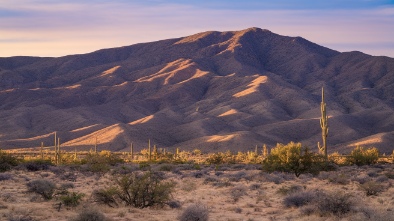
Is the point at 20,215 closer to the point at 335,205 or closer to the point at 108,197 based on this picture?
the point at 108,197

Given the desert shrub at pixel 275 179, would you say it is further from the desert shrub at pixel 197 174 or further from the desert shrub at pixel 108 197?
the desert shrub at pixel 108 197

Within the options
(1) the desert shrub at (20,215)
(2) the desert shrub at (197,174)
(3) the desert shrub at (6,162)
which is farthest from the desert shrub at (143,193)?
(3) the desert shrub at (6,162)

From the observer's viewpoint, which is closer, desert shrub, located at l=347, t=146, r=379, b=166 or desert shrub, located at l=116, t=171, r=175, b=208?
desert shrub, located at l=116, t=171, r=175, b=208

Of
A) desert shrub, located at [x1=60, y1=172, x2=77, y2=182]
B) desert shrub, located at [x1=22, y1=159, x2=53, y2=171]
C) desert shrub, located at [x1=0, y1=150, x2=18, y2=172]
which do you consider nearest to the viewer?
desert shrub, located at [x1=60, y1=172, x2=77, y2=182]

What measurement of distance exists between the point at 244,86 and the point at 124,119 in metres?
27.4

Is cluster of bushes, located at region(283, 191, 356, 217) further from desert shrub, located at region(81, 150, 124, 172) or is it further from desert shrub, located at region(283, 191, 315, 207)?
desert shrub, located at region(81, 150, 124, 172)

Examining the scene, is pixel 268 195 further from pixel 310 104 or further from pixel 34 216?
pixel 310 104

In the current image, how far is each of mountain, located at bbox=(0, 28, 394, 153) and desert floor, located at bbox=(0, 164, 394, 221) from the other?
4688 centimetres

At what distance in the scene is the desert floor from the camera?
57.3 ft

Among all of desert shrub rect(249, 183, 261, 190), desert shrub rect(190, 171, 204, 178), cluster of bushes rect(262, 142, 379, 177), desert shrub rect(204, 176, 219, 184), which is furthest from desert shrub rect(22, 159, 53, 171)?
desert shrub rect(249, 183, 261, 190)

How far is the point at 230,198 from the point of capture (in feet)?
76.6

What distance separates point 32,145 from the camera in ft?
302

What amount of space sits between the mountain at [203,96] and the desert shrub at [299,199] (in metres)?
57.0

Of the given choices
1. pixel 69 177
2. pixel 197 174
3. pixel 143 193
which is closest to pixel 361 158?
pixel 197 174
